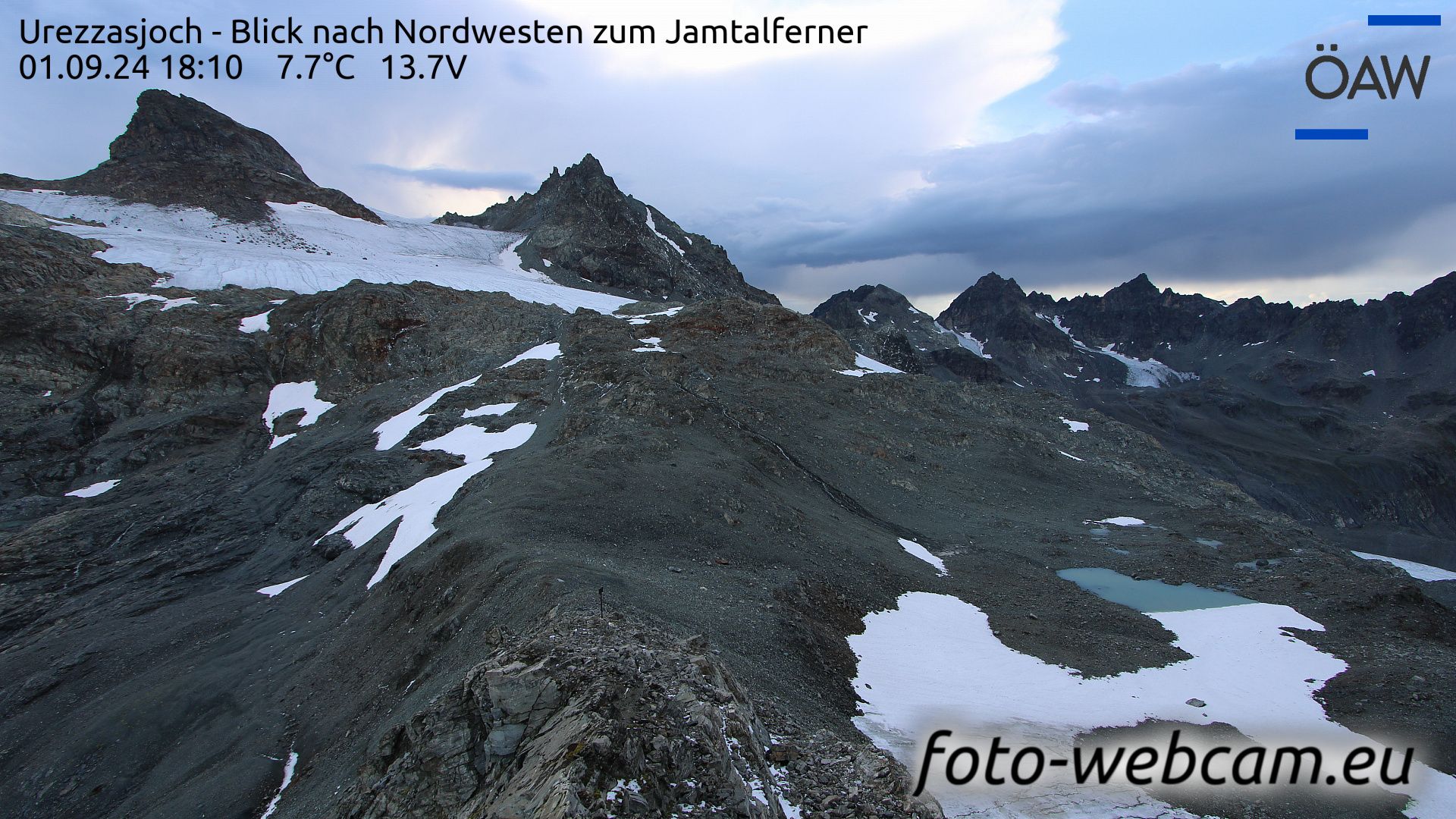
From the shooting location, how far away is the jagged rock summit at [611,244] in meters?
94.1

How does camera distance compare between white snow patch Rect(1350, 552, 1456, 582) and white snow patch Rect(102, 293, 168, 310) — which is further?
white snow patch Rect(1350, 552, 1456, 582)

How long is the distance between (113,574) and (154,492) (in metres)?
9.62

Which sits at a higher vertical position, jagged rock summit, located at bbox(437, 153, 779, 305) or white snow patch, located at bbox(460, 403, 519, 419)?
jagged rock summit, located at bbox(437, 153, 779, 305)

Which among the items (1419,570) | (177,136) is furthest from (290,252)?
(1419,570)

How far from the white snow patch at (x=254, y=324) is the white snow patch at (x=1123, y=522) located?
6429cm

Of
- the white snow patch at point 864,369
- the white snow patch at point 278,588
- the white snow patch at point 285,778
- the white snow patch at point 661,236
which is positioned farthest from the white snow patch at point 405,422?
the white snow patch at point 661,236

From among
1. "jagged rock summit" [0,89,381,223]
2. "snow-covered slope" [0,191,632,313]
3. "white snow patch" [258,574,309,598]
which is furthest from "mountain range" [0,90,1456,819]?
"jagged rock summit" [0,89,381,223]

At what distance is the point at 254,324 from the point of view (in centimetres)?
5384

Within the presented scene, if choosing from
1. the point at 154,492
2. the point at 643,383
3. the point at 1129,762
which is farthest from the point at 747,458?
the point at 154,492

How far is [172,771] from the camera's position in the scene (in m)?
16.1

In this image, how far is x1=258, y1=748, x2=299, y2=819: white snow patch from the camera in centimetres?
1364

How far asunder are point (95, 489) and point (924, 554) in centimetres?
4674

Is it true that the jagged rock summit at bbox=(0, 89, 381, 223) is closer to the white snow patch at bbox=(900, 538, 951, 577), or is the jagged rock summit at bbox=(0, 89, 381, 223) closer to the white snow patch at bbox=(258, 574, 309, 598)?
the white snow patch at bbox=(258, 574, 309, 598)

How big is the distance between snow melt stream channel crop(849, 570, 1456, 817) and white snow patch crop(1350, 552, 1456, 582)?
2526 inches
